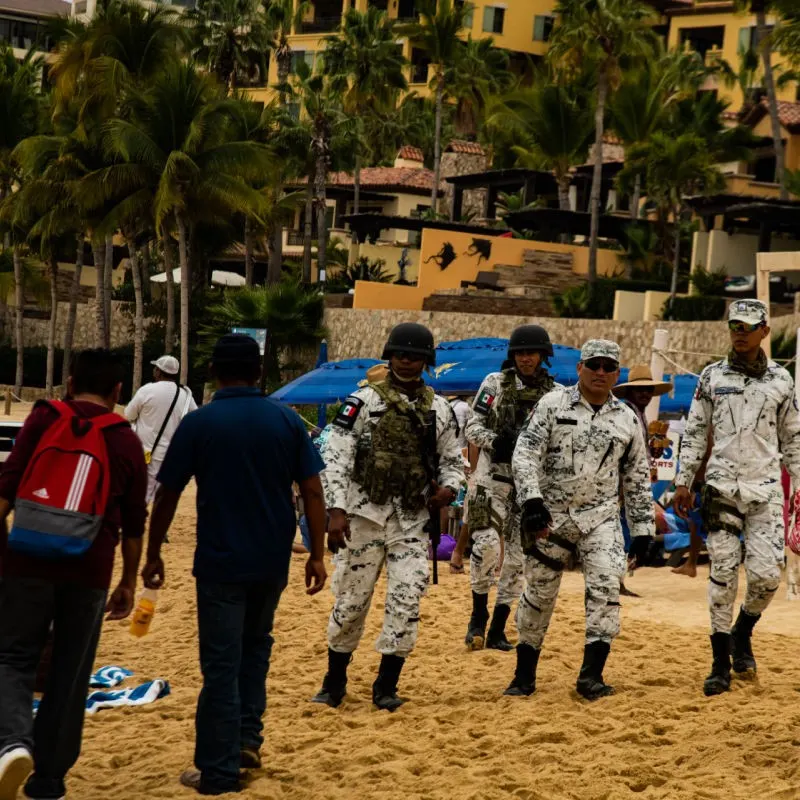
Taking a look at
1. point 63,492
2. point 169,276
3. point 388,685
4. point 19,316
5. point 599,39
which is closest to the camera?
point 63,492

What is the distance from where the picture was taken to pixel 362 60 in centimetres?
5784

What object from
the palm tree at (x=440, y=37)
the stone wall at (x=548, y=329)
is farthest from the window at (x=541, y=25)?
the stone wall at (x=548, y=329)

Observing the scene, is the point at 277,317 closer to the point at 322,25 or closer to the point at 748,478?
the point at 748,478

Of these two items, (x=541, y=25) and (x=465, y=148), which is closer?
(x=465, y=148)

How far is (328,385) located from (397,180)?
4586 centimetres

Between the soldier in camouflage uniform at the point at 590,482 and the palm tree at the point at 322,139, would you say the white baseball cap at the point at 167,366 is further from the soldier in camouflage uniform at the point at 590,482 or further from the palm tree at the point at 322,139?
the palm tree at the point at 322,139

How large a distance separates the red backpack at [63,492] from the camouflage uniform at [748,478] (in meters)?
3.35

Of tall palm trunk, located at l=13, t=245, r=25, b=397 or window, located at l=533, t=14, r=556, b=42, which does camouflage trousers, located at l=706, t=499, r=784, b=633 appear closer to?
tall palm trunk, located at l=13, t=245, r=25, b=397

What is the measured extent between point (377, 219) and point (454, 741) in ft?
137

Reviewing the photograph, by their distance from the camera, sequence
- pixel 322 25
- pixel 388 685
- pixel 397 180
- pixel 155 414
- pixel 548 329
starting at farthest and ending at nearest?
pixel 322 25 < pixel 397 180 < pixel 548 329 < pixel 155 414 < pixel 388 685

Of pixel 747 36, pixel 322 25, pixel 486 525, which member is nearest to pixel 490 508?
pixel 486 525

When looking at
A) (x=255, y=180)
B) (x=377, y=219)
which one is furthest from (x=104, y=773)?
(x=377, y=219)

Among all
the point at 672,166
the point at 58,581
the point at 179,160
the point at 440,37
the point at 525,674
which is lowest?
the point at 525,674

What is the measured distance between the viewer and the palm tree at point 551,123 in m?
48.2
